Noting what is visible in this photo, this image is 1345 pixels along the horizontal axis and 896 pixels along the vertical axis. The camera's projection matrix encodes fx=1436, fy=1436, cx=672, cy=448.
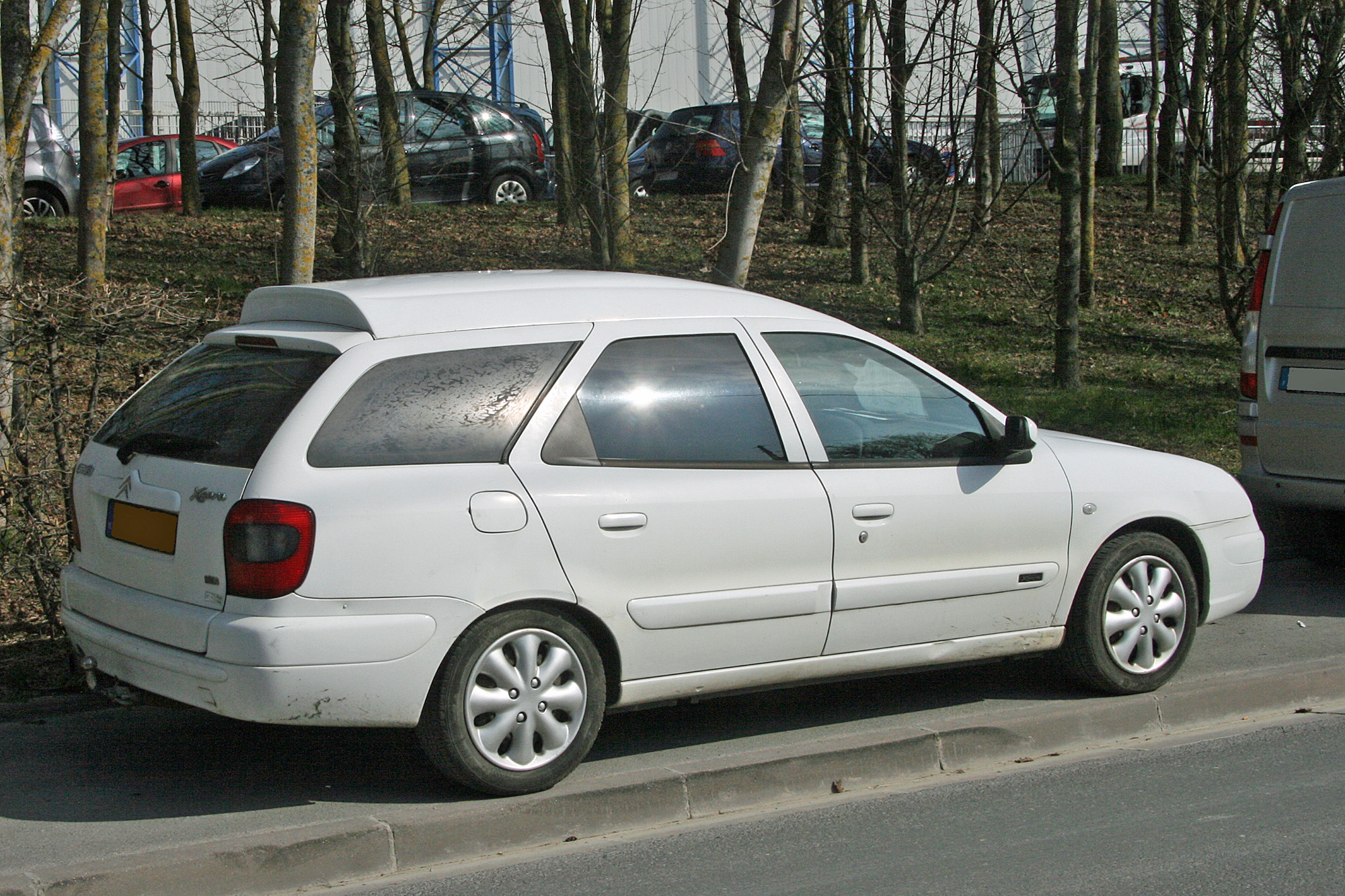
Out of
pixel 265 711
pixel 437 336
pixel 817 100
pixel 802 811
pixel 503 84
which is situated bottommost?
pixel 802 811

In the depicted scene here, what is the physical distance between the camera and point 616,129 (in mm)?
12289

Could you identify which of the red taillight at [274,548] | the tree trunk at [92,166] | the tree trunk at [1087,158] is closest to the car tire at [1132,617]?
the red taillight at [274,548]

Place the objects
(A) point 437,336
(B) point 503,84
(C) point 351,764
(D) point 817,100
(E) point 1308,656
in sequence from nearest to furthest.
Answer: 1. (A) point 437,336
2. (C) point 351,764
3. (E) point 1308,656
4. (D) point 817,100
5. (B) point 503,84

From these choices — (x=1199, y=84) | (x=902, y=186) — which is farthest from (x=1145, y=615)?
(x=1199, y=84)

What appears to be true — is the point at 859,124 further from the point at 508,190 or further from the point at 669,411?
the point at 669,411

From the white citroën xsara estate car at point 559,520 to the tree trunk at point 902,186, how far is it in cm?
646

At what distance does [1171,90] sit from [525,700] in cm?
1718

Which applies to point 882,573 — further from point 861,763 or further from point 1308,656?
point 1308,656

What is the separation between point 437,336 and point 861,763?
2.03 metres

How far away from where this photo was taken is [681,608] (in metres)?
4.78

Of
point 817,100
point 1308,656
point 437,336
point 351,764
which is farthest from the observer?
point 817,100

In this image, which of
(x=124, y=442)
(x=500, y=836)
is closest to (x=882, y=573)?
(x=500, y=836)

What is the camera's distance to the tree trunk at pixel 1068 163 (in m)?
12.2

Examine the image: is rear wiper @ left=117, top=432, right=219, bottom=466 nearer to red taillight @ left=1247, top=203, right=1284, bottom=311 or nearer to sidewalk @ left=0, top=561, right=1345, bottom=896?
sidewalk @ left=0, top=561, right=1345, bottom=896
